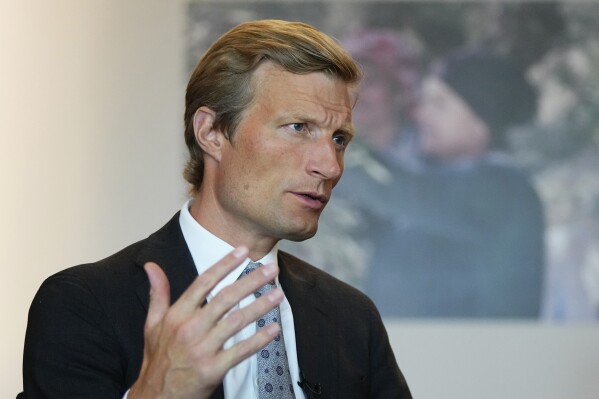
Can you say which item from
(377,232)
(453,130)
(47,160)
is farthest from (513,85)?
(47,160)

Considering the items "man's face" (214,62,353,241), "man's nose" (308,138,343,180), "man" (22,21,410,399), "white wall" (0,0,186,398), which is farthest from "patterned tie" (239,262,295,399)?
"white wall" (0,0,186,398)

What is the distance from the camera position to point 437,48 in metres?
4.45

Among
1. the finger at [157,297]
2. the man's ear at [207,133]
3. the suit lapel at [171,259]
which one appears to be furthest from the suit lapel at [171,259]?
the finger at [157,297]

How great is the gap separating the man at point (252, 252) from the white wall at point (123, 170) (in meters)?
1.42

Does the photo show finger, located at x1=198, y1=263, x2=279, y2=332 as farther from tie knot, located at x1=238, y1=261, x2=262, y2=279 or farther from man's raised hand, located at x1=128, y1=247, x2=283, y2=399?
tie knot, located at x1=238, y1=261, x2=262, y2=279

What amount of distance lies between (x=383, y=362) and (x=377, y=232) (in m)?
1.73

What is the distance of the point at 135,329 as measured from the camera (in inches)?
90.4

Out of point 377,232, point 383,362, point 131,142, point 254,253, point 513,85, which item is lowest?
point 383,362

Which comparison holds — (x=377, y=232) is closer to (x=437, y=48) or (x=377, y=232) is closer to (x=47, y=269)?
(x=437, y=48)

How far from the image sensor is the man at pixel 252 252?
→ 88.4 inches

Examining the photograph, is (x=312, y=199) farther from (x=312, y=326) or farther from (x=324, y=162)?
(x=312, y=326)

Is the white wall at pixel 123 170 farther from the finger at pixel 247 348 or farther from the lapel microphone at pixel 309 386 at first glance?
the finger at pixel 247 348

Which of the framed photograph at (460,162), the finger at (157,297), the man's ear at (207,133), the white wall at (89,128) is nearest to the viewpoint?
the finger at (157,297)

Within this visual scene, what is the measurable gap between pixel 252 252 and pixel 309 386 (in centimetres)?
33
